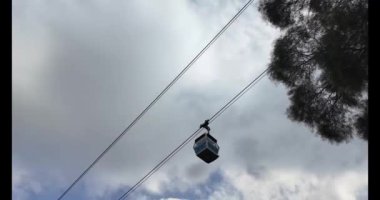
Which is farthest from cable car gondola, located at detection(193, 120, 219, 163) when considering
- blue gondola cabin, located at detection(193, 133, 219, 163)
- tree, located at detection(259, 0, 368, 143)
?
tree, located at detection(259, 0, 368, 143)

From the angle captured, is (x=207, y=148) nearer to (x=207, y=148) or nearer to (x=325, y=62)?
(x=207, y=148)

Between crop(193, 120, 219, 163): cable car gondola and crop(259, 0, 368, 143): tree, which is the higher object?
crop(259, 0, 368, 143): tree

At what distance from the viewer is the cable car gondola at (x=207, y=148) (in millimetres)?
13508

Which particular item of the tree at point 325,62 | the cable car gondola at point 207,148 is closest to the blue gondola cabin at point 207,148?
the cable car gondola at point 207,148

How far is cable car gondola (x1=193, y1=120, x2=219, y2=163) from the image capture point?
44.3 feet

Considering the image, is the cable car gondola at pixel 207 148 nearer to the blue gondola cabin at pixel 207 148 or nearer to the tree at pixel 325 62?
the blue gondola cabin at pixel 207 148

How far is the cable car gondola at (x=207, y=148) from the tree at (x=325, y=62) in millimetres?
3153

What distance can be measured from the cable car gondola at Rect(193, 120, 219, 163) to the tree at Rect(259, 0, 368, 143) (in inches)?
124

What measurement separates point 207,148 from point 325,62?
3.68 metres

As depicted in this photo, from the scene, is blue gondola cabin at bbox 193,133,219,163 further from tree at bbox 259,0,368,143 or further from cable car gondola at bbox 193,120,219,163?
tree at bbox 259,0,368,143

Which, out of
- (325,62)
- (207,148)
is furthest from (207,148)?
(325,62)

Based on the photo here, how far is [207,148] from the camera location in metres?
13.5
